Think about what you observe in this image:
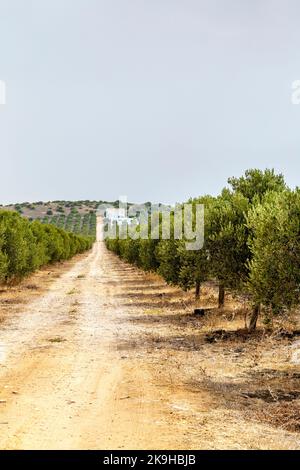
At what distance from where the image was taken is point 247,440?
9.97 m

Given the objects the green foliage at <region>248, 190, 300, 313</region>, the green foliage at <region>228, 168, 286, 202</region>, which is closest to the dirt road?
the green foliage at <region>248, 190, 300, 313</region>

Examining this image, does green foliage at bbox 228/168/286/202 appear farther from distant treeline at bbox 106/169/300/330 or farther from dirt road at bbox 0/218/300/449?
dirt road at bbox 0/218/300/449

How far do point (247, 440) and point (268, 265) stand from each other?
6.93 m

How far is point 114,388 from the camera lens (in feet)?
45.5

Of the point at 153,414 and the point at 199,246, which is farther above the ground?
the point at 199,246

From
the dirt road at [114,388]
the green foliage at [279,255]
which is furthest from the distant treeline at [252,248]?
the dirt road at [114,388]

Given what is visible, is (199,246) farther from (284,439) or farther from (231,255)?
(284,439)

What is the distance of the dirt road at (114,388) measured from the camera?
32.7 ft

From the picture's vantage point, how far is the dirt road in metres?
9.97

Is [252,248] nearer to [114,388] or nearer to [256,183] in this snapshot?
[114,388]

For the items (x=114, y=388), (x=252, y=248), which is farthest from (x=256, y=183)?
(x=114, y=388)

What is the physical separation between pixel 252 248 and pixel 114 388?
6942 millimetres

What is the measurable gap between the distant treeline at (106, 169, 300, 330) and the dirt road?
2.81 metres
